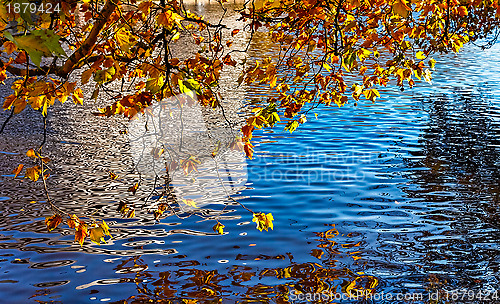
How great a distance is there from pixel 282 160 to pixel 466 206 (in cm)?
458

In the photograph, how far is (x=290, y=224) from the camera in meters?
8.62

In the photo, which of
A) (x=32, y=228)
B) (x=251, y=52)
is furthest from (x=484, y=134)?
(x=251, y=52)

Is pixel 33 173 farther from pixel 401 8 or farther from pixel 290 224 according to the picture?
pixel 290 224

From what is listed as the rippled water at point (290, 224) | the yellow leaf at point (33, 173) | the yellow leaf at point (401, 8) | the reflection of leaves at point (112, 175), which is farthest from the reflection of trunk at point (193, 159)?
the yellow leaf at point (401, 8)

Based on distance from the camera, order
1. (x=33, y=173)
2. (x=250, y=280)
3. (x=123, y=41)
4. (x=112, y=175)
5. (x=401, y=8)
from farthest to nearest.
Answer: (x=112, y=175)
(x=250, y=280)
(x=33, y=173)
(x=123, y=41)
(x=401, y=8)

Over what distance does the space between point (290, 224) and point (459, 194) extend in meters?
4.06

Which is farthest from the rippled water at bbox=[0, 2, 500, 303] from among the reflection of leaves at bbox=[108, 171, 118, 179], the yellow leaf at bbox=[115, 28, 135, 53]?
the yellow leaf at bbox=[115, 28, 135, 53]

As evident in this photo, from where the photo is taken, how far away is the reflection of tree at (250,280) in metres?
6.27

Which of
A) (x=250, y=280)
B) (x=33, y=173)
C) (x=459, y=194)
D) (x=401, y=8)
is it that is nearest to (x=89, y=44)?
(x=33, y=173)

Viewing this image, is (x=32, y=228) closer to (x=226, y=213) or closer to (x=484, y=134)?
(x=226, y=213)

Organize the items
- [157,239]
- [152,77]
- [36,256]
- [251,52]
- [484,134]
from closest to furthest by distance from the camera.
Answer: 1. [152,77]
2. [36,256]
3. [157,239]
4. [484,134]
5. [251,52]

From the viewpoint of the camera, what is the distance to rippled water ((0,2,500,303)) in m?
6.62

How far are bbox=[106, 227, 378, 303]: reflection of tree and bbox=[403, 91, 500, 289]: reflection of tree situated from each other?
4.38 feet

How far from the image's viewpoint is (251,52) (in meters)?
32.2
